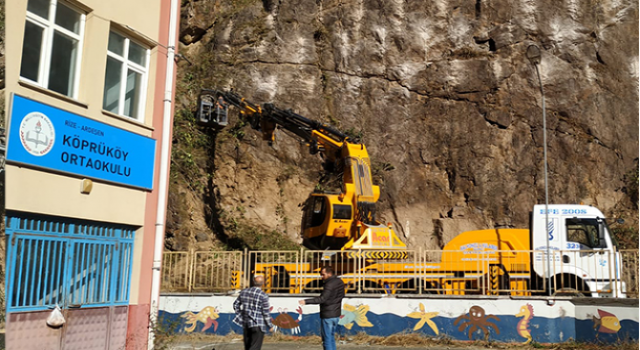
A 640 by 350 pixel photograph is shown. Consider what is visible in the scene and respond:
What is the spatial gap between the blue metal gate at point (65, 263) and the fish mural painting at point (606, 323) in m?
10.7

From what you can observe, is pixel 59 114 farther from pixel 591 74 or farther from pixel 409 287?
pixel 591 74

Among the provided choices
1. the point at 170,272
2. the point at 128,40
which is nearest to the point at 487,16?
the point at 170,272

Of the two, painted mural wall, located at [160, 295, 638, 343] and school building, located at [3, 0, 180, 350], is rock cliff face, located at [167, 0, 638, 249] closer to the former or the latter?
painted mural wall, located at [160, 295, 638, 343]

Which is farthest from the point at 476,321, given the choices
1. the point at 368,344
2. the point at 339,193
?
the point at 339,193

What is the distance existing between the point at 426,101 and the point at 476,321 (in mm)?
18097

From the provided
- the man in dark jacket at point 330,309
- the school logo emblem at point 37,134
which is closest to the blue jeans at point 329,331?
the man in dark jacket at point 330,309

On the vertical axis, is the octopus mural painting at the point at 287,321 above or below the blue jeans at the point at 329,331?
below

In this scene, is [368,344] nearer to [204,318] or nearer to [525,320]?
[525,320]

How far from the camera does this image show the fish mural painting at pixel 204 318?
17.7 meters

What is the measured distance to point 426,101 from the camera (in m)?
32.2

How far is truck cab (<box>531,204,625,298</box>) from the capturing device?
1627 centimetres

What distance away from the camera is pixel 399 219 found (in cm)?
3006

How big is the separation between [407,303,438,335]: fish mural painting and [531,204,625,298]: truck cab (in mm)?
3150

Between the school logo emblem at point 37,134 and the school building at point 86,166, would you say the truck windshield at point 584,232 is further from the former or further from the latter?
the school logo emblem at point 37,134
